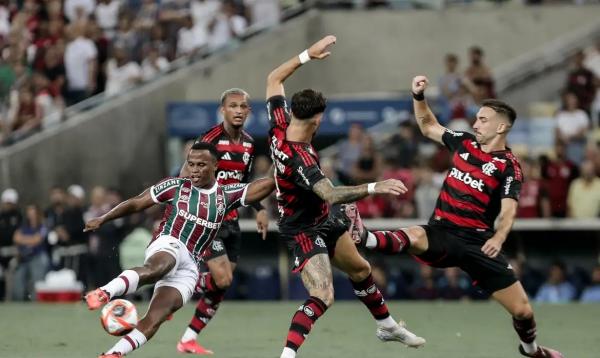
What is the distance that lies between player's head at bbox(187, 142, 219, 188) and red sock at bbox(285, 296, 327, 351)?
1330 mm

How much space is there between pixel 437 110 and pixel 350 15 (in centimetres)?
464

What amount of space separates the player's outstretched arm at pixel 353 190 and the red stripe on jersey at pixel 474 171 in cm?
145

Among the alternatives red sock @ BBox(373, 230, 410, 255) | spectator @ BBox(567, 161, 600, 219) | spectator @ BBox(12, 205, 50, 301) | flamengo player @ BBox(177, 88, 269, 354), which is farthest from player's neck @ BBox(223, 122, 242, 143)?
spectator @ BBox(12, 205, 50, 301)

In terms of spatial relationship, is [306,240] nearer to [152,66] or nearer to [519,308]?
[519,308]

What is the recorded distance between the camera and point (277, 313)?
18.8 meters

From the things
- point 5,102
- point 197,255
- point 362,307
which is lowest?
point 362,307

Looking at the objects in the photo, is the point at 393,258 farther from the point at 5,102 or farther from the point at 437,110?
the point at 5,102

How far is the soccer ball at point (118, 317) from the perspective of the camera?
34.4ft

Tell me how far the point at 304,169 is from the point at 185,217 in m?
1.07

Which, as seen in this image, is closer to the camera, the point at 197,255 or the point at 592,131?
the point at 197,255

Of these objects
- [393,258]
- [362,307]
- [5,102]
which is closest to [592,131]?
[393,258]

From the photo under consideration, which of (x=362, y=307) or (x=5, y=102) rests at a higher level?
(x=5, y=102)

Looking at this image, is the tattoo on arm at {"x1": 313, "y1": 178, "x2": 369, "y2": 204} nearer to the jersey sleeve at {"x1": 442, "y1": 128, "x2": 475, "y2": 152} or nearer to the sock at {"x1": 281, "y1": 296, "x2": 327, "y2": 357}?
the sock at {"x1": 281, "y1": 296, "x2": 327, "y2": 357}

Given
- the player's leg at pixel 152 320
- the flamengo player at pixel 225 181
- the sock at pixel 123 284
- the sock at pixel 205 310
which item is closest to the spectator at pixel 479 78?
the flamengo player at pixel 225 181
